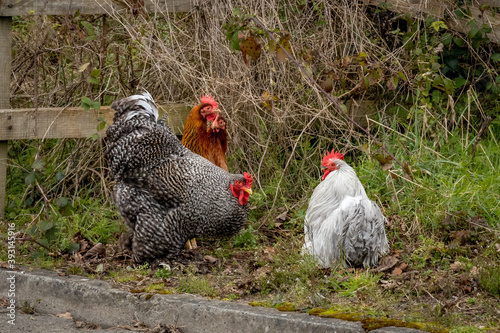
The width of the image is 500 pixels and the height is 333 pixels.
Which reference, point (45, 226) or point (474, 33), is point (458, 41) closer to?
point (474, 33)

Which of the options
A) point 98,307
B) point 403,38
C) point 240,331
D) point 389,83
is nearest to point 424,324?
point 240,331

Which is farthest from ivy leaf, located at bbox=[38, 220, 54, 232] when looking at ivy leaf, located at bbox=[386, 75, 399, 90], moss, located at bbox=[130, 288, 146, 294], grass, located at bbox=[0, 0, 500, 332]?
ivy leaf, located at bbox=[386, 75, 399, 90]

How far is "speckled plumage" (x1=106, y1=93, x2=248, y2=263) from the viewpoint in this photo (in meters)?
5.21

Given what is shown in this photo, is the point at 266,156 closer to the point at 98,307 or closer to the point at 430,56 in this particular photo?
the point at 430,56

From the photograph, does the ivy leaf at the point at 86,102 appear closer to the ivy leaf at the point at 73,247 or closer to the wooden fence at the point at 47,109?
the wooden fence at the point at 47,109

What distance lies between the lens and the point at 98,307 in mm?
4609

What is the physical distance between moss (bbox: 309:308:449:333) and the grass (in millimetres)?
566

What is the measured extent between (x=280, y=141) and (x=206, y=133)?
1.02m

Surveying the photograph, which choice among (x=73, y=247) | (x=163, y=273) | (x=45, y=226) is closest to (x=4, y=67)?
(x=45, y=226)

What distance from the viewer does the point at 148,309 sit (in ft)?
14.4

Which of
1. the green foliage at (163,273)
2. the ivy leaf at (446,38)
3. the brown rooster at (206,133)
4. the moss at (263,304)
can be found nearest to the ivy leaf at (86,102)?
the brown rooster at (206,133)

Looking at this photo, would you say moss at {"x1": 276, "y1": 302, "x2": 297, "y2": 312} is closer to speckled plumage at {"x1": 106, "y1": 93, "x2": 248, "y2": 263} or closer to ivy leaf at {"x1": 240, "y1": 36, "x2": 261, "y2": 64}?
speckled plumage at {"x1": 106, "y1": 93, "x2": 248, "y2": 263}

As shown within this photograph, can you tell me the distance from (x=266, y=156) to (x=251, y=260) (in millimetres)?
1656

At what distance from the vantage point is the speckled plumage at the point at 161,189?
5207 mm
